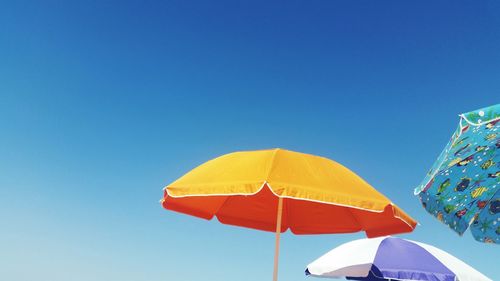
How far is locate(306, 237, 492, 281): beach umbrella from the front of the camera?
784 cm

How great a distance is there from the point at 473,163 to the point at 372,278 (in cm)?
546

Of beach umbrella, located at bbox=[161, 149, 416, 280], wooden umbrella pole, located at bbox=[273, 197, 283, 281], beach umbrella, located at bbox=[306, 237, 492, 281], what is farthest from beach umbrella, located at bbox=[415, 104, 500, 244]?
beach umbrella, located at bbox=[306, 237, 492, 281]

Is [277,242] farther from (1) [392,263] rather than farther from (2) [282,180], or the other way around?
(1) [392,263]

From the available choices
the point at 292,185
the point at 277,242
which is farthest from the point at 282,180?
the point at 277,242

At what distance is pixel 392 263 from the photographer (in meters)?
8.12

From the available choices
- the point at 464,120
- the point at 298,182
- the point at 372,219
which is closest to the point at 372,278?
the point at 372,219

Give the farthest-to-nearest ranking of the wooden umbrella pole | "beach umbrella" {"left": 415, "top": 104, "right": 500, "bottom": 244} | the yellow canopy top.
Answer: the wooden umbrella pole
the yellow canopy top
"beach umbrella" {"left": 415, "top": 104, "right": 500, "bottom": 244}

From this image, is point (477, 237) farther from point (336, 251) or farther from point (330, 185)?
point (336, 251)

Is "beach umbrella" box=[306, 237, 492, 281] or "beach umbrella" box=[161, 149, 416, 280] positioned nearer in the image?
"beach umbrella" box=[161, 149, 416, 280]

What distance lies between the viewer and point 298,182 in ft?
14.5

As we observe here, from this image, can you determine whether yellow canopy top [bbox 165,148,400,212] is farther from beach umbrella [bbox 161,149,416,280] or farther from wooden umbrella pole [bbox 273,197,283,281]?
wooden umbrella pole [bbox 273,197,283,281]

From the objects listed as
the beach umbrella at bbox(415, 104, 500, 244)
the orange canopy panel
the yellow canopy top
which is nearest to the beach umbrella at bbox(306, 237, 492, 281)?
the orange canopy panel

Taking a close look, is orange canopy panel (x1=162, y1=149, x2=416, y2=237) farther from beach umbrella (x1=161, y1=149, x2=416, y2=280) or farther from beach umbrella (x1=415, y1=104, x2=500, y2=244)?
beach umbrella (x1=415, y1=104, x2=500, y2=244)

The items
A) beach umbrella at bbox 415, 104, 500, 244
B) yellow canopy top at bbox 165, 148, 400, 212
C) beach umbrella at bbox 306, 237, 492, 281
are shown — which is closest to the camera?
beach umbrella at bbox 415, 104, 500, 244
